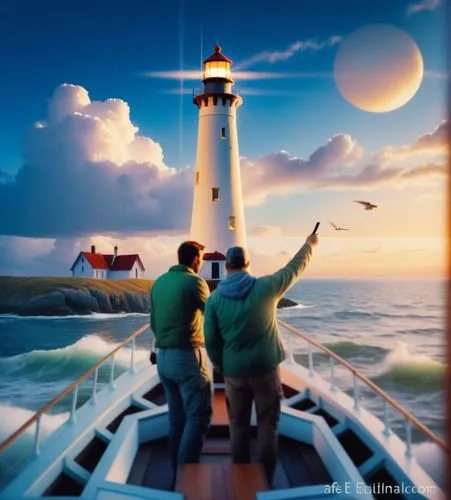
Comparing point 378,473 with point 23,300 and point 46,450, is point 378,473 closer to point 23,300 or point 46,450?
point 46,450

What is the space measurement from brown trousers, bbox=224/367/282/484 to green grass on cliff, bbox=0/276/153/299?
37322 mm

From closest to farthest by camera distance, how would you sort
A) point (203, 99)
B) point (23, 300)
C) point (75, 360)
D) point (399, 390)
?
point (203, 99) → point (399, 390) → point (75, 360) → point (23, 300)

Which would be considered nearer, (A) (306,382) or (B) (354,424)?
(B) (354,424)

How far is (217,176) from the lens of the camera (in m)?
15.0

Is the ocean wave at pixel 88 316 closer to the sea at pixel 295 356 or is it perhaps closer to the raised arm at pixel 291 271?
the sea at pixel 295 356

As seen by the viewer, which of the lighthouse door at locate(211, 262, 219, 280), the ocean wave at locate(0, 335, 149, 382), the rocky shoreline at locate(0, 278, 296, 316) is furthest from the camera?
the rocky shoreline at locate(0, 278, 296, 316)

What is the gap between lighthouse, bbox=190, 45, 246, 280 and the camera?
48.6 feet

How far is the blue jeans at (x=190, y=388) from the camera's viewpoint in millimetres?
2680

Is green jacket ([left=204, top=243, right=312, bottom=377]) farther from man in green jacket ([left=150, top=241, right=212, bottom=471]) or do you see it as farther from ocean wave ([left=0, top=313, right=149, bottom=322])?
ocean wave ([left=0, top=313, right=149, bottom=322])

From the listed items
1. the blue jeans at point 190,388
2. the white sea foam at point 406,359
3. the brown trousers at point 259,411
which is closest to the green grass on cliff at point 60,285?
the white sea foam at point 406,359

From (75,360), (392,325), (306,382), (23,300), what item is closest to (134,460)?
(306,382)

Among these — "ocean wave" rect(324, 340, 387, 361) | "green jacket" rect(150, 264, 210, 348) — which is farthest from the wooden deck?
"ocean wave" rect(324, 340, 387, 361)

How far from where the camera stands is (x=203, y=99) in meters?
15.7

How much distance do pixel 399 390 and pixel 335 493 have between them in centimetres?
2480
